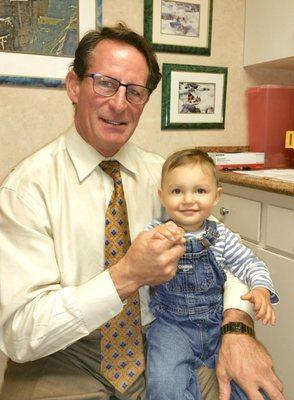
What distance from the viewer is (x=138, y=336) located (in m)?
1.15

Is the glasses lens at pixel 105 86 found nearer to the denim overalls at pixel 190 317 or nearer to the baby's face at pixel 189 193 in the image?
the baby's face at pixel 189 193

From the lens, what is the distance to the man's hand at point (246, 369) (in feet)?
3.37

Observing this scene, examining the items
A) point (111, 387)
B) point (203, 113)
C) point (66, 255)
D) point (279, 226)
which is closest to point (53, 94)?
point (203, 113)

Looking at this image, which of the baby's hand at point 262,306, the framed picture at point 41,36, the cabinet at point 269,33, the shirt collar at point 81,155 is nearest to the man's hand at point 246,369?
the baby's hand at point 262,306

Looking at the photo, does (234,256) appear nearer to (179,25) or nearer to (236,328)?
(236,328)

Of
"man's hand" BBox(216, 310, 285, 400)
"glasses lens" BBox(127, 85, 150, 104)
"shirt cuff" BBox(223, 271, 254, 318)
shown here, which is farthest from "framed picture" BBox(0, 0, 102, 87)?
"man's hand" BBox(216, 310, 285, 400)

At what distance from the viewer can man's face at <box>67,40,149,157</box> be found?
3.77 ft

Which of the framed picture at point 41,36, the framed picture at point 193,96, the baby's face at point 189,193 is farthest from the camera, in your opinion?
the framed picture at point 193,96

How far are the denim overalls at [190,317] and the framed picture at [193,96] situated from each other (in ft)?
3.24

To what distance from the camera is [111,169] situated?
1.22 m

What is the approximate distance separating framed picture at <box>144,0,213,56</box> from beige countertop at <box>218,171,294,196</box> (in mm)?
658

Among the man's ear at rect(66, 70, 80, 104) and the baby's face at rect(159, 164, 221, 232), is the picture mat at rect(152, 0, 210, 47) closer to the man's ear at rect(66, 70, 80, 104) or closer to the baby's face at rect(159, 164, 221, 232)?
the man's ear at rect(66, 70, 80, 104)

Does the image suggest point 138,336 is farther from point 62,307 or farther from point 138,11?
point 138,11

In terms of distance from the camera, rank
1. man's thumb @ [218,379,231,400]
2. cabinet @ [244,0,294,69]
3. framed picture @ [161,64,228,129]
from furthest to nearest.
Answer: framed picture @ [161,64,228,129] < cabinet @ [244,0,294,69] < man's thumb @ [218,379,231,400]
